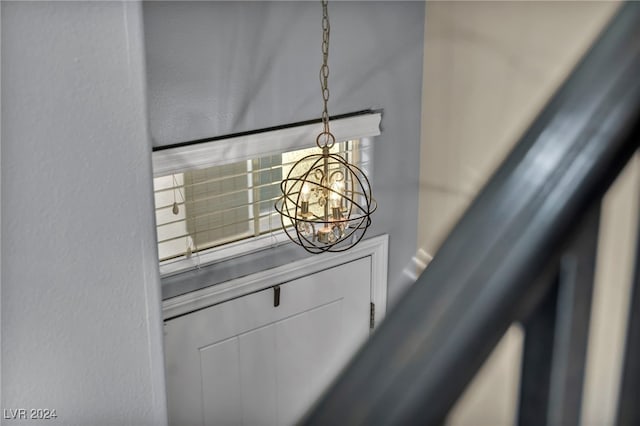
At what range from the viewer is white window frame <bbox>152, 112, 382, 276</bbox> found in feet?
10.0

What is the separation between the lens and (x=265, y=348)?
144 inches

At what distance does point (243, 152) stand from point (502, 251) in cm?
299

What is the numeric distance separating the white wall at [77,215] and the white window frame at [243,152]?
5.50 feet

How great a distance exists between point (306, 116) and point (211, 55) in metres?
0.55

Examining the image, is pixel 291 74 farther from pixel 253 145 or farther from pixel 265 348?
pixel 265 348

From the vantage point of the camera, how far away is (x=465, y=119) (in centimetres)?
364

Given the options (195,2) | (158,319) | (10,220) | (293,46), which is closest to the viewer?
(10,220)

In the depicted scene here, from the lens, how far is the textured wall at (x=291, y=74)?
9.88 ft

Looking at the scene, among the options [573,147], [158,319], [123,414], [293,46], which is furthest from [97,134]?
[293,46]

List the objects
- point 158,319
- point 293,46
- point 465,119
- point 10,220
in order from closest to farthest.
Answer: point 10,220 < point 158,319 < point 293,46 < point 465,119

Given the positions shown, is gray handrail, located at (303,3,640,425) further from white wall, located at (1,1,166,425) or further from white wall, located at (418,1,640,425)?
white wall, located at (418,1,640,425)

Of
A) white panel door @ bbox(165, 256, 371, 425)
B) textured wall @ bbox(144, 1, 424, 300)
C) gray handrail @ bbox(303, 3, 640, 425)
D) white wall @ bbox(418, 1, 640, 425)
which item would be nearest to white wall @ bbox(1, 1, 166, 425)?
gray handrail @ bbox(303, 3, 640, 425)

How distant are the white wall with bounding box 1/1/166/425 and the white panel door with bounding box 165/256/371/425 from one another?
2.00 meters

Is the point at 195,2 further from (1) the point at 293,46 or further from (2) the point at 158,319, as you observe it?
(2) the point at 158,319
